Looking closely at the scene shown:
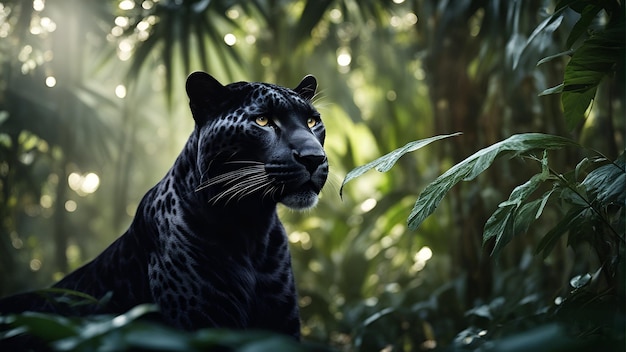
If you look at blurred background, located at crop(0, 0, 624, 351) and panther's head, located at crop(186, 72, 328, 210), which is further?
blurred background, located at crop(0, 0, 624, 351)

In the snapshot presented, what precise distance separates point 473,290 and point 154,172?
3.21 m

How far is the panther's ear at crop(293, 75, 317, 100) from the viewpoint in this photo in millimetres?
1782

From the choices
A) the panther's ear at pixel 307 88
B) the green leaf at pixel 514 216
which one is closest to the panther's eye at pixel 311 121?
the panther's ear at pixel 307 88

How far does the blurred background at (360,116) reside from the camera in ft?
9.23

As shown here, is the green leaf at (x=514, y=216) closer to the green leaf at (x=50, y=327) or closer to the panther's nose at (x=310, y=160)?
the panther's nose at (x=310, y=160)

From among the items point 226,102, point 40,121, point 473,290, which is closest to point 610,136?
point 473,290

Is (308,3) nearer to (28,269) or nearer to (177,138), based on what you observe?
(177,138)

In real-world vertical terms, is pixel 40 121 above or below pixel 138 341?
above

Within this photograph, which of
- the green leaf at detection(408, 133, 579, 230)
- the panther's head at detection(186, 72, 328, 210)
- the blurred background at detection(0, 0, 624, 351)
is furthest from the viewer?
the blurred background at detection(0, 0, 624, 351)

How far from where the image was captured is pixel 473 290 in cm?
306

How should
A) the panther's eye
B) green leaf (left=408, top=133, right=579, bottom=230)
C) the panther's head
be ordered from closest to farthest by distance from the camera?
green leaf (left=408, top=133, right=579, bottom=230) < the panther's head < the panther's eye

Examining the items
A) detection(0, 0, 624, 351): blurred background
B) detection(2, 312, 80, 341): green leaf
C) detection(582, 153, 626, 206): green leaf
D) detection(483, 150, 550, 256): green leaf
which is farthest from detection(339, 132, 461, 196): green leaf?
detection(2, 312, 80, 341): green leaf

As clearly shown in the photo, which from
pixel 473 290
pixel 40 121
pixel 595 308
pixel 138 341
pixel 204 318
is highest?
pixel 40 121

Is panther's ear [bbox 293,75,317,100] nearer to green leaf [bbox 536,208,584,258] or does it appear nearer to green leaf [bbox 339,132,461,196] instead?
green leaf [bbox 339,132,461,196]
